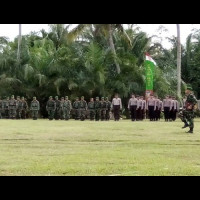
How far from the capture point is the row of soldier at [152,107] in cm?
2809

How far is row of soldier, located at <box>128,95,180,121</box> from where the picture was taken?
28094 mm

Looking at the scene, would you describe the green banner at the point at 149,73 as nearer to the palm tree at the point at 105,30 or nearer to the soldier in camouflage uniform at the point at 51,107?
the palm tree at the point at 105,30

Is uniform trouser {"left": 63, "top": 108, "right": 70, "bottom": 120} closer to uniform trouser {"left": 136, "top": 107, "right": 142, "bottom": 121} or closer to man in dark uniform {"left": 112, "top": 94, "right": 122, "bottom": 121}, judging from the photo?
man in dark uniform {"left": 112, "top": 94, "right": 122, "bottom": 121}

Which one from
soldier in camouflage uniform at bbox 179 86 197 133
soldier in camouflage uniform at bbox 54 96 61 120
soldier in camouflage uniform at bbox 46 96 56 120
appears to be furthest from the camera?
soldier in camouflage uniform at bbox 54 96 61 120

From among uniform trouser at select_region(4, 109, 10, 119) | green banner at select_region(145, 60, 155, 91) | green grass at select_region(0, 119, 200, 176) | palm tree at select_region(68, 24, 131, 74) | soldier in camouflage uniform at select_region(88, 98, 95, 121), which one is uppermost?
palm tree at select_region(68, 24, 131, 74)

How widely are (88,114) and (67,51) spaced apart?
5.18 meters

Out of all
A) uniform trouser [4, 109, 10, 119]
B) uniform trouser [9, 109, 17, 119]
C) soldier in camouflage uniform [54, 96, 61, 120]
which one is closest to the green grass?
soldier in camouflage uniform [54, 96, 61, 120]

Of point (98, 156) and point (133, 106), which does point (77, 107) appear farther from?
point (98, 156)

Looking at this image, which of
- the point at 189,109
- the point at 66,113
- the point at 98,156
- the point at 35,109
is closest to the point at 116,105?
the point at 66,113

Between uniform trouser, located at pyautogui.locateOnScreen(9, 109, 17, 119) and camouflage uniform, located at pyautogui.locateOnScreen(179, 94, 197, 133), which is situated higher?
camouflage uniform, located at pyautogui.locateOnScreen(179, 94, 197, 133)

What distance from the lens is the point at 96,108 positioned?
96.4 ft

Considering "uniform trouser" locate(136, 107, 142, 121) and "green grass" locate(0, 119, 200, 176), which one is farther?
"uniform trouser" locate(136, 107, 142, 121)
